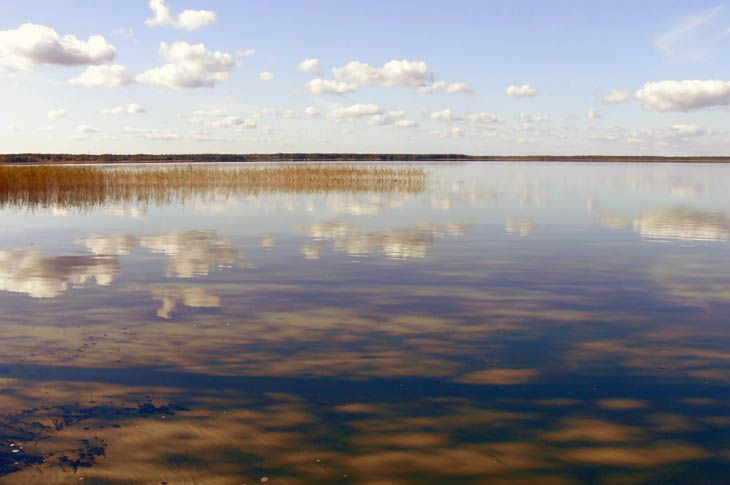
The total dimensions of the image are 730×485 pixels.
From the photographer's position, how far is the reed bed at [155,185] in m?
26.9

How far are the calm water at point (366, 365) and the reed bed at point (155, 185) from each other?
1507 cm

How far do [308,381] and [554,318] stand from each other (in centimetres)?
340

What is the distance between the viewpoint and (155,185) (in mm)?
34344

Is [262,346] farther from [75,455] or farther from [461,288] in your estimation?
[461,288]

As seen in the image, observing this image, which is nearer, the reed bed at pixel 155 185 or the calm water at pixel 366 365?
the calm water at pixel 366 365

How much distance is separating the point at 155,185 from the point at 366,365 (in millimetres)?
31098

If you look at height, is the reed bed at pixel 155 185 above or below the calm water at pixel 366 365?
above

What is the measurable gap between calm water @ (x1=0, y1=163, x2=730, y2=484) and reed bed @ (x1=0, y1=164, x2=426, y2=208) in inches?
593

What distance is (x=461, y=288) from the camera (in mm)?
9055

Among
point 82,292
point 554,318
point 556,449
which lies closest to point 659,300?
point 554,318

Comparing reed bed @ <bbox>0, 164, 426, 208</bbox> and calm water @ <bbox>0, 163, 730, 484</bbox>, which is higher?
reed bed @ <bbox>0, 164, 426, 208</bbox>

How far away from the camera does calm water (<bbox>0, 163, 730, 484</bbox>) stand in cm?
409

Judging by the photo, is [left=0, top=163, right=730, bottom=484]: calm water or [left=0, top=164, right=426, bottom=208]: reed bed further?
[left=0, top=164, right=426, bottom=208]: reed bed

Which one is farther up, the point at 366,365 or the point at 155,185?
the point at 155,185
